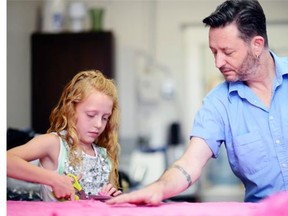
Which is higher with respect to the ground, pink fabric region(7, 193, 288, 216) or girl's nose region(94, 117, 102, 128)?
girl's nose region(94, 117, 102, 128)

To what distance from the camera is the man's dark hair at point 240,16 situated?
1.29 m

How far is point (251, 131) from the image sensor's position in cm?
134

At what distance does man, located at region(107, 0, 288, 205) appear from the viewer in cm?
129

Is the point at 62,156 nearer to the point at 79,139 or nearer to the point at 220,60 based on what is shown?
the point at 79,139

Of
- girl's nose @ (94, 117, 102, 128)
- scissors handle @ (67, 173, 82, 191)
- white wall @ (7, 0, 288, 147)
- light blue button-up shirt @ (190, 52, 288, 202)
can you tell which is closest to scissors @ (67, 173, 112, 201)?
scissors handle @ (67, 173, 82, 191)

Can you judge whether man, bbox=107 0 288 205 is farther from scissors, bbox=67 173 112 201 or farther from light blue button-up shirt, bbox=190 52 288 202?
scissors, bbox=67 173 112 201

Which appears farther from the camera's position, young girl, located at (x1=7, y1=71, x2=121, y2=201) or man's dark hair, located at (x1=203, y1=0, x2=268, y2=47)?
man's dark hair, located at (x1=203, y1=0, x2=268, y2=47)

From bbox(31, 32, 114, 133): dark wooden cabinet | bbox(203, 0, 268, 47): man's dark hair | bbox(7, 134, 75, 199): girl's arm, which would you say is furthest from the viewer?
bbox(31, 32, 114, 133): dark wooden cabinet

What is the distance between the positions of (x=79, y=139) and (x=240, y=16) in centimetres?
50

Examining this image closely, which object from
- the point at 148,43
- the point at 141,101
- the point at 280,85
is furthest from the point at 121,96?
the point at 280,85

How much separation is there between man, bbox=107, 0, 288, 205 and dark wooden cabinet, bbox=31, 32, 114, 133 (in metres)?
2.20

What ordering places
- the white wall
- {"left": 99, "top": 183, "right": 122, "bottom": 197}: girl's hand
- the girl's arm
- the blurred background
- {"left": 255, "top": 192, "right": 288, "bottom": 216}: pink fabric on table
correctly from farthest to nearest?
1. the white wall
2. the blurred background
3. {"left": 99, "top": 183, "right": 122, "bottom": 197}: girl's hand
4. the girl's arm
5. {"left": 255, "top": 192, "right": 288, "bottom": 216}: pink fabric on table

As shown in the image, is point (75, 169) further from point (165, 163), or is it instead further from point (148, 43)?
point (148, 43)

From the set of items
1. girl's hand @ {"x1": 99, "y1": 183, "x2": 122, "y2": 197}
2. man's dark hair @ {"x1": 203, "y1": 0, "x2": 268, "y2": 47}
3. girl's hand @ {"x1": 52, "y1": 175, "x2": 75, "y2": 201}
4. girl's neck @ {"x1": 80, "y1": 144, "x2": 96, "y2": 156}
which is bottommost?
girl's hand @ {"x1": 99, "y1": 183, "x2": 122, "y2": 197}
